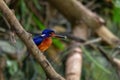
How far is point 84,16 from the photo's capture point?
7.34 feet

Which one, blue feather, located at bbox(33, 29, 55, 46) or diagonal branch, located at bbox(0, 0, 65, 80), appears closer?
diagonal branch, located at bbox(0, 0, 65, 80)

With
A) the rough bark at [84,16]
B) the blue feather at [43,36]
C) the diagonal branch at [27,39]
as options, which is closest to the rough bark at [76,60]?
the rough bark at [84,16]

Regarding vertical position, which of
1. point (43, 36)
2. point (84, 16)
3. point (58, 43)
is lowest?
point (58, 43)

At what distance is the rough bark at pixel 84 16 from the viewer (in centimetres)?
220

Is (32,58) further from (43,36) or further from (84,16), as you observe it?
(43,36)

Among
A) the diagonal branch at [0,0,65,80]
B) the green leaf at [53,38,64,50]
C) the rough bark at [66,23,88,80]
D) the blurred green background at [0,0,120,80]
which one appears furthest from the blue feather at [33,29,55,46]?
the green leaf at [53,38,64,50]

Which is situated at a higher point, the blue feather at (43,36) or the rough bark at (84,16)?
the blue feather at (43,36)

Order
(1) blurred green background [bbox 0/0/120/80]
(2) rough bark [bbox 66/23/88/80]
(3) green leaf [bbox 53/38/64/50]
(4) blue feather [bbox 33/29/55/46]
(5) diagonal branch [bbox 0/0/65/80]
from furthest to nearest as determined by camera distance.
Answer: (3) green leaf [bbox 53/38/64/50] < (1) blurred green background [bbox 0/0/120/80] < (2) rough bark [bbox 66/23/88/80] < (4) blue feather [bbox 33/29/55/46] < (5) diagonal branch [bbox 0/0/65/80]

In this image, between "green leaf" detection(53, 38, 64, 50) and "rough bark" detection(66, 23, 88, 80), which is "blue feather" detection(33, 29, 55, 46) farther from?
"green leaf" detection(53, 38, 64, 50)

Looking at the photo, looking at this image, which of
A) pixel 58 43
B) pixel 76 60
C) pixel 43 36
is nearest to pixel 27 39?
pixel 43 36

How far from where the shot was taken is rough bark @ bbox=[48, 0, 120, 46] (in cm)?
220

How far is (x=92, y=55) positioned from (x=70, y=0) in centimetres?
38

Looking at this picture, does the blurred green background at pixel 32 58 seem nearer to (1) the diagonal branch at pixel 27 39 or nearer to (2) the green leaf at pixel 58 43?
(2) the green leaf at pixel 58 43

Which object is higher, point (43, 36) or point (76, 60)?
point (43, 36)
